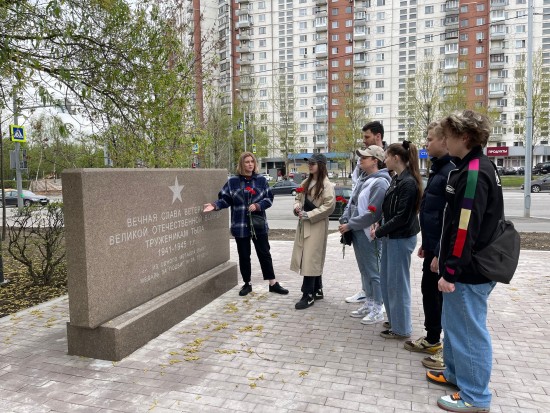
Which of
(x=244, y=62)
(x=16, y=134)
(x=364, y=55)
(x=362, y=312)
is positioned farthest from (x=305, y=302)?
(x=244, y=62)

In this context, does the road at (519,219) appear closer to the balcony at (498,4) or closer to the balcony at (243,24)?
the balcony at (498,4)

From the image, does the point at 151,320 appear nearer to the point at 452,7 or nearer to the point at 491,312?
the point at 491,312

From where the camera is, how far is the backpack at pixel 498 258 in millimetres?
2918

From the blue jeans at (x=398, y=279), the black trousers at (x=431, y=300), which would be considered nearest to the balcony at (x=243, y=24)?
the blue jeans at (x=398, y=279)

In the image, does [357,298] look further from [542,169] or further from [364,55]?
[364,55]

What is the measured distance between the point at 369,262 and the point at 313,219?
86 centimetres

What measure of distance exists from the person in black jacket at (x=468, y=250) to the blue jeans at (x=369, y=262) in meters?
1.87

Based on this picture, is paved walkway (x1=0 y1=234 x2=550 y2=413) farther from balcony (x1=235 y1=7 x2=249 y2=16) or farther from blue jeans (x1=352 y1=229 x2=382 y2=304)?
balcony (x1=235 y1=7 x2=249 y2=16)

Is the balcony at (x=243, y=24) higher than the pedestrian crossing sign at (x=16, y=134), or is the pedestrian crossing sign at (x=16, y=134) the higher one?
the balcony at (x=243, y=24)

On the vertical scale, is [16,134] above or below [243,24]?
below

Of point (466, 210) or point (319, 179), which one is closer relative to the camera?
point (466, 210)

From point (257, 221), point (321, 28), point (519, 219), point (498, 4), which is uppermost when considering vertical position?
point (498, 4)

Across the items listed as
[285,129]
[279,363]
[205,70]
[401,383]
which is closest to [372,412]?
[401,383]

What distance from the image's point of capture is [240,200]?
5980 mm
